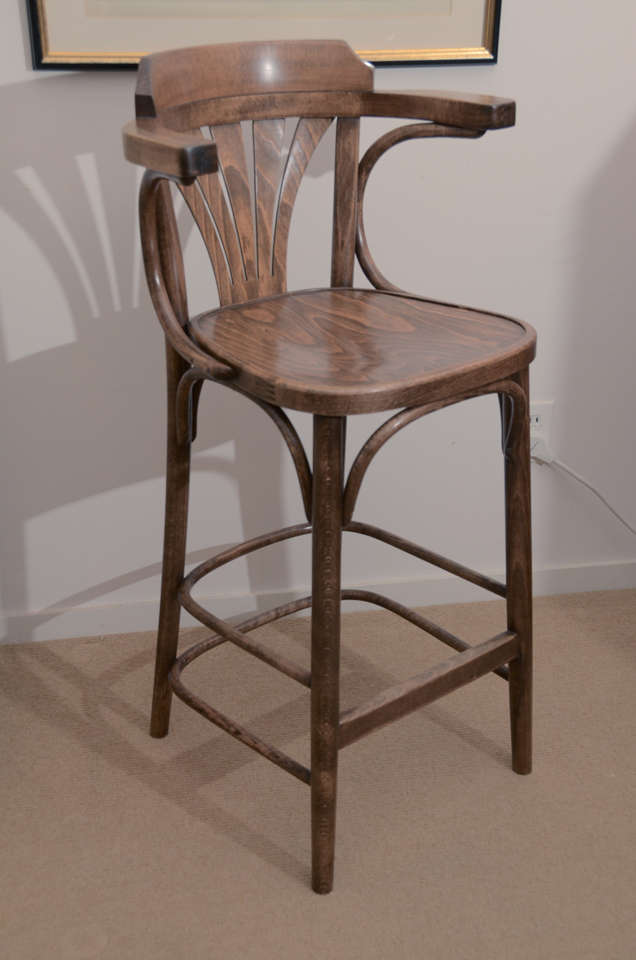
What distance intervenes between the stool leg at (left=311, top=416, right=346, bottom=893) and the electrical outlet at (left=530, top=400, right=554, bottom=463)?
68 cm

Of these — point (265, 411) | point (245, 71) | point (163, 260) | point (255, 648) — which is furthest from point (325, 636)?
point (245, 71)

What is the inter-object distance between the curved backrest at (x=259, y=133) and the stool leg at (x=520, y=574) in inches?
13.8

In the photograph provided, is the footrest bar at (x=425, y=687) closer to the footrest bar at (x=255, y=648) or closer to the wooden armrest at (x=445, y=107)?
the footrest bar at (x=255, y=648)

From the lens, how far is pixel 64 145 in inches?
56.1

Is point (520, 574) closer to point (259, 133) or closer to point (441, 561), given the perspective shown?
point (441, 561)

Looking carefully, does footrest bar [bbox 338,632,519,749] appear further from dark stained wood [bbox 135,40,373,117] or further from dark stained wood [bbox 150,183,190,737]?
dark stained wood [bbox 135,40,373,117]

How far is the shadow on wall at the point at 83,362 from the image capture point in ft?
4.66

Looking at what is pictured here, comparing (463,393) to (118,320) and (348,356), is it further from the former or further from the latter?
(118,320)

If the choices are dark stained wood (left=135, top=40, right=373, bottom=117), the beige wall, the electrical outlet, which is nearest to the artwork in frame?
the beige wall

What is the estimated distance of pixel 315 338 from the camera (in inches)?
45.5

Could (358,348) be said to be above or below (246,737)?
above

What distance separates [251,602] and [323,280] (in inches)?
22.3

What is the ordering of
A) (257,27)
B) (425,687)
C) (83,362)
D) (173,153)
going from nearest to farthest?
1. (173,153)
2. (425,687)
3. (257,27)
4. (83,362)

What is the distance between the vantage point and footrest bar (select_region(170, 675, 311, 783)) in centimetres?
119
